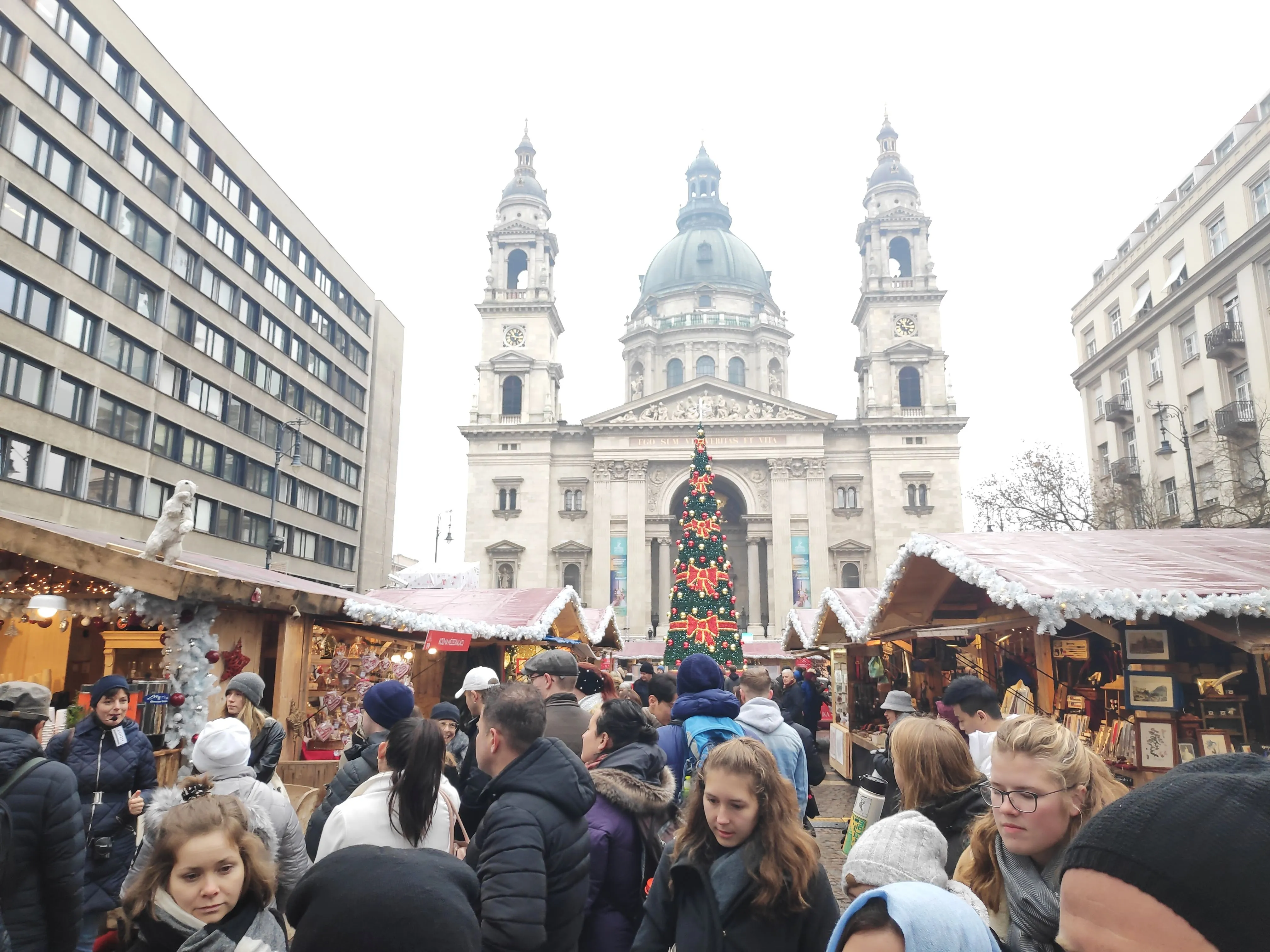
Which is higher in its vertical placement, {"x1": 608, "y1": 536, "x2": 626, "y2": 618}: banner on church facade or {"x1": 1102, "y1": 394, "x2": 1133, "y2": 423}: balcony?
{"x1": 1102, "y1": 394, "x2": 1133, "y2": 423}: balcony

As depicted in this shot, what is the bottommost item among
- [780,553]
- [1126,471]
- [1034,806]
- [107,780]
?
[107,780]

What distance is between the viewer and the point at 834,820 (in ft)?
40.4

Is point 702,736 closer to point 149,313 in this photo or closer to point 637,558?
point 149,313

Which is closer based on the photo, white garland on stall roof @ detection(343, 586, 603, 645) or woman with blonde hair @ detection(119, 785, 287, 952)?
woman with blonde hair @ detection(119, 785, 287, 952)

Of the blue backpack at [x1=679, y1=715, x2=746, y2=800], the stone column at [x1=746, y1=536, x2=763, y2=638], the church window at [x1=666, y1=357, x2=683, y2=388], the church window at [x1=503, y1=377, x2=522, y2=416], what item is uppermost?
the church window at [x1=666, y1=357, x2=683, y2=388]

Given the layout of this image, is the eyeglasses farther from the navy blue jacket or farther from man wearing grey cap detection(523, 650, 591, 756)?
the navy blue jacket

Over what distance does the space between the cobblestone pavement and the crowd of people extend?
3861 millimetres

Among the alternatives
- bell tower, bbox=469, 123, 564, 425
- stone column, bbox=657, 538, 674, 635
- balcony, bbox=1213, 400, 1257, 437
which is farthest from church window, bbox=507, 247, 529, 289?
balcony, bbox=1213, 400, 1257, 437

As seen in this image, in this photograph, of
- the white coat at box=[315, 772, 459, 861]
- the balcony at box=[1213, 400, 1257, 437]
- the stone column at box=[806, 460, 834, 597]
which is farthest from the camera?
the stone column at box=[806, 460, 834, 597]

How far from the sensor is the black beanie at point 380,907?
6.35 ft

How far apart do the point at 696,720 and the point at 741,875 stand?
8.37 ft

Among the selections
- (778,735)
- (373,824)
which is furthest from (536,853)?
(778,735)

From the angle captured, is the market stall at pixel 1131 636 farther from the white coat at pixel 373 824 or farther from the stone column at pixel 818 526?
the stone column at pixel 818 526

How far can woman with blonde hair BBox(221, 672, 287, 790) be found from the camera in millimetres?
6445
